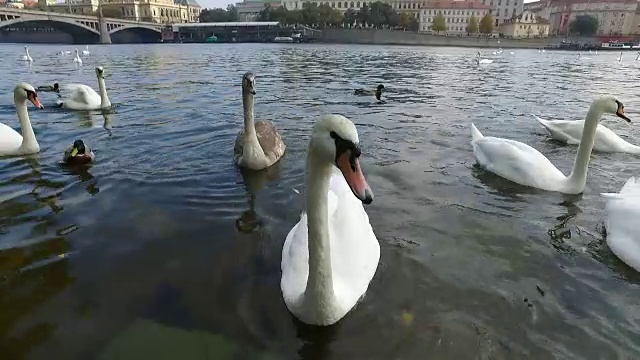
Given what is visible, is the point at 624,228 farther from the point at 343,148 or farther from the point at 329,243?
the point at 343,148

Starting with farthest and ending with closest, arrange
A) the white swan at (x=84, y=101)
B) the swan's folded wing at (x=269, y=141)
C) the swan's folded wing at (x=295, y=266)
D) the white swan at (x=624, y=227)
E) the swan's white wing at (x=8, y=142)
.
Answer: the white swan at (x=84, y=101)
the swan's white wing at (x=8, y=142)
the swan's folded wing at (x=269, y=141)
the white swan at (x=624, y=227)
the swan's folded wing at (x=295, y=266)

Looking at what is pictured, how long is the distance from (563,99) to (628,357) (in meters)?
15.5

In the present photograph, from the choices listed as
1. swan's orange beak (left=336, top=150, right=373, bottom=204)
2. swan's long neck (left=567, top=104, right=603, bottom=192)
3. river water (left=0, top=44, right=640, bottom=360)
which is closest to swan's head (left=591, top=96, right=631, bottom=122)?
swan's long neck (left=567, top=104, right=603, bottom=192)

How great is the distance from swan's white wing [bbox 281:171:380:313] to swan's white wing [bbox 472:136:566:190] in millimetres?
3377

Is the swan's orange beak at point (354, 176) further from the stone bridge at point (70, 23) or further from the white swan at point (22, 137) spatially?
the stone bridge at point (70, 23)

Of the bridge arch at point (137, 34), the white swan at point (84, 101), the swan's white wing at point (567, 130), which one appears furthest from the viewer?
the bridge arch at point (137, 34)

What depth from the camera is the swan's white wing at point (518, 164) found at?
6.72 m

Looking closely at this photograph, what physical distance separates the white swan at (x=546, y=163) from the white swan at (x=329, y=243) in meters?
3.41

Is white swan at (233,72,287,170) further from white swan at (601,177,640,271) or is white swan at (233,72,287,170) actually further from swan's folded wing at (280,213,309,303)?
white swan at (601,177,640,271)

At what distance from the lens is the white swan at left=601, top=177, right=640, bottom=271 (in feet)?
15.2

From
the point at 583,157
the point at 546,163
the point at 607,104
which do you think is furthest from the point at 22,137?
the point at 607,104

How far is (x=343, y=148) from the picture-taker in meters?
3.04

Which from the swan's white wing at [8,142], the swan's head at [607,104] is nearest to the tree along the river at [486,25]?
the swan's head at [607,104]

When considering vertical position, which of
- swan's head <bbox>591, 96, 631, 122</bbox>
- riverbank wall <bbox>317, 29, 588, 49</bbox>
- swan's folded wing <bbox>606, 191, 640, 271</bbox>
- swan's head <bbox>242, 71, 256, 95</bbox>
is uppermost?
swan's head <bbox>242, 71, 256, 95</bbox>
